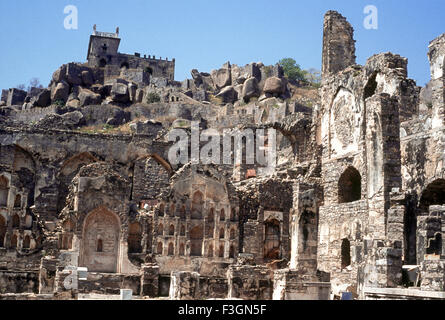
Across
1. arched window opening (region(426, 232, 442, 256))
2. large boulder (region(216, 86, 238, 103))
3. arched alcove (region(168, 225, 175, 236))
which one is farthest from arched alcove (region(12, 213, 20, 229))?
large boulder (region(216, 86, 238, 103))

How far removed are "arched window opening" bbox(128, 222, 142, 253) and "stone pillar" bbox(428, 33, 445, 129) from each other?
1203 cm

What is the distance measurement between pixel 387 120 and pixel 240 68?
49.8 meters

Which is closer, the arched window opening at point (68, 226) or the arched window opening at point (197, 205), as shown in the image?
the arched window opening at point (68, 226)

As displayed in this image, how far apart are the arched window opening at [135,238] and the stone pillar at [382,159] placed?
9.03 meters

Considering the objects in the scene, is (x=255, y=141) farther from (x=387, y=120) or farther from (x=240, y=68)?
(x=240, y=68)

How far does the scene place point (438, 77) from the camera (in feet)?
86.8

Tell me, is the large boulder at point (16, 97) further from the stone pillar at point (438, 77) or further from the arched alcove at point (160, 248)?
the stone pillar at point (438, 77)

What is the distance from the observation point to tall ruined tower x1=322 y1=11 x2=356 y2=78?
109ft

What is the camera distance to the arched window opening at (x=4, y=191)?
26.4 metres

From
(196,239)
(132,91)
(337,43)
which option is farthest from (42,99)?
(196,239)

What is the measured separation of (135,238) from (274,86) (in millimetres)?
41417

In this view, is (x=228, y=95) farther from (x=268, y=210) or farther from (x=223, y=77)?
(x=268, y=210)

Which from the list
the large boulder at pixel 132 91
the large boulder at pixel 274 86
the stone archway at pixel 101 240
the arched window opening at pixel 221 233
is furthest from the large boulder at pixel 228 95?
the stone archway at pixel 101 240

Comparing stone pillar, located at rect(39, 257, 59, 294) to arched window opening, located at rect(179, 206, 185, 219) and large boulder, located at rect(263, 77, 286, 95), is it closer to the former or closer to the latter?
arched window opening, located at rect(179, 206, 185, 219)
